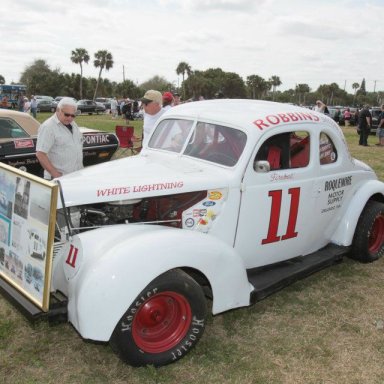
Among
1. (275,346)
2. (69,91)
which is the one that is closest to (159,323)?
(275,346)

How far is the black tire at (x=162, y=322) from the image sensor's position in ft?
9.62

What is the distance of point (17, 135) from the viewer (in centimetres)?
786

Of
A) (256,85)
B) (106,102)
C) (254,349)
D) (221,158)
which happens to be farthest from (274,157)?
(256,85)

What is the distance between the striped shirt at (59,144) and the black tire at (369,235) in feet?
11.1

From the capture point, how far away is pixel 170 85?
8156 centimetres

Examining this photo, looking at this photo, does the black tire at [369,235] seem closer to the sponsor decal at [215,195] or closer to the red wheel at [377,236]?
the red wheel at [377,236]

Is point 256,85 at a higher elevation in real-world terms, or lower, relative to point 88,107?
higher

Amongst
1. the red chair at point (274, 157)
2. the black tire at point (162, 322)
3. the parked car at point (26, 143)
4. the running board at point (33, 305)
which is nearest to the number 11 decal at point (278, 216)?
the red chair at point (274, 157)

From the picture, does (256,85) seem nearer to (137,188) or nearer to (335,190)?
(335,190)

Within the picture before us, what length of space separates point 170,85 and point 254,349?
81.1m

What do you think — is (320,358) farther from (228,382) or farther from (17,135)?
(17,135)

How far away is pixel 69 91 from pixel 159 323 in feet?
201

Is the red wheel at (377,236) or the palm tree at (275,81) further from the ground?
the palm tree at (275,81)

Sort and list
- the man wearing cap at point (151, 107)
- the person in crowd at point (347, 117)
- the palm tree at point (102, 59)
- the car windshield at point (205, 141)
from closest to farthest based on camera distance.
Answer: the car windshield at point (205, 141) < the man wearing cap at point (151, 107) < the person in crowd at point (347, 117) < the palm tree at point (102, 59)
